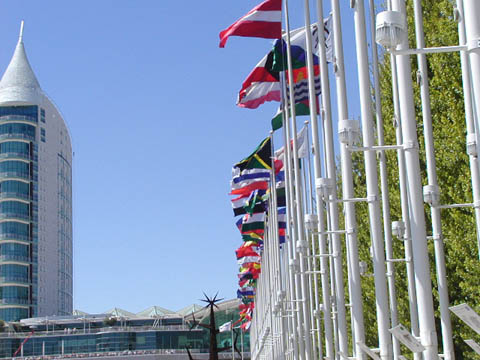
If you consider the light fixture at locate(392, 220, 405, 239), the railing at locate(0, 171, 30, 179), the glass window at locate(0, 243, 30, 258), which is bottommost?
the light fixture at locate(392, 220, 405, 239)

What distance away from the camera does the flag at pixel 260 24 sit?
25.6 metres

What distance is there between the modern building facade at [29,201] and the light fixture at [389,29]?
144010 millimetres

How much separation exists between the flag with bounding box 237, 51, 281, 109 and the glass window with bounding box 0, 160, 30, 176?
407 ft

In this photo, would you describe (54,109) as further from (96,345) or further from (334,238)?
(334,238)

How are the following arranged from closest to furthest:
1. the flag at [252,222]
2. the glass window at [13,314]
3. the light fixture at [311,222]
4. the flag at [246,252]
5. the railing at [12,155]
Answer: the light fixture at [311,222], the flag at [252,222], the flag at [246,252], the glass window at [13,314], the railing at [12,155]

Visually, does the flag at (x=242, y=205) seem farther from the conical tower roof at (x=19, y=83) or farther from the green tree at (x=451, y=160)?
the conical tower roof at (x=19, y=83)

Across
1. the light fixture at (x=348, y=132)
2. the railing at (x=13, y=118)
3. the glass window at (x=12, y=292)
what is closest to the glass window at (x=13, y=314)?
the glass window at (x=12, y=292)

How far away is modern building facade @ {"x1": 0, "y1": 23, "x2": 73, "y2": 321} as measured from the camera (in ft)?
490

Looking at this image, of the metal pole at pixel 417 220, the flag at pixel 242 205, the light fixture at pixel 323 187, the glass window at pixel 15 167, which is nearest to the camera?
the metal pole at pixel 417 220

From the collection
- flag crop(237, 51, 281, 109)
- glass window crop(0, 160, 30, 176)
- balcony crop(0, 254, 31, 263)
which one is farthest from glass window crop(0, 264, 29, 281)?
flag crop(237, 51, 281, 109)

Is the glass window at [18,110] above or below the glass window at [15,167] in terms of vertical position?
above

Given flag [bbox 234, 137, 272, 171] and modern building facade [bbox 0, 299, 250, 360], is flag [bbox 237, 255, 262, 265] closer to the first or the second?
flag [bbox 234, 137, 272, 171]

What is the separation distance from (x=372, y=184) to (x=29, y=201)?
142 meters

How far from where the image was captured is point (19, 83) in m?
158
